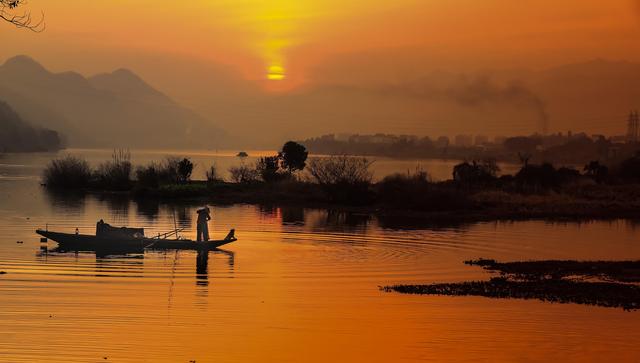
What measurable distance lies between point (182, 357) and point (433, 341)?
6.68 meters

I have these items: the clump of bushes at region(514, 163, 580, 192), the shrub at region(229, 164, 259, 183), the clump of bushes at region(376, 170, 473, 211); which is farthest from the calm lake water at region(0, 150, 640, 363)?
the clump of bushes at region(514, 163, 580, 192)

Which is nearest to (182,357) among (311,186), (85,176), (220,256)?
(220,256)

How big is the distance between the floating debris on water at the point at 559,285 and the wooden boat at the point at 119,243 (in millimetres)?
12825

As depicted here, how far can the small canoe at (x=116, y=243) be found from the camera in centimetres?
4028

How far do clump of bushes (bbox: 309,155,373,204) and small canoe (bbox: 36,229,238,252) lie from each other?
115 feet

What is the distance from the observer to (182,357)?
20.8m

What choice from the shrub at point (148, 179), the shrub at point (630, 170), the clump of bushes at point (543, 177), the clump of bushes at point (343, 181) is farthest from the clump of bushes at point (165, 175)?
the shrub at point (630, 170)

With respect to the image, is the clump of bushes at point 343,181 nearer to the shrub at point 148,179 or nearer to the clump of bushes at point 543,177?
the shrub at point 148,179

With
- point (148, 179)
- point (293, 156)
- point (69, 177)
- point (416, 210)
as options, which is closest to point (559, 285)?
point (416, 210)

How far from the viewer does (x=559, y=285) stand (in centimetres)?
3180

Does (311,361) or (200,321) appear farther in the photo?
(200,321)

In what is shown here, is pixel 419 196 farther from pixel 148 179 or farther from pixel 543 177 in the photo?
pixel 148 179

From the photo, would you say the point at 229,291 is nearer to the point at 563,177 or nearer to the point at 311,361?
the point at 311,361

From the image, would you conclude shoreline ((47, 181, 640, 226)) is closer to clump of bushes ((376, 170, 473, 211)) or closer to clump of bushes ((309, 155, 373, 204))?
clump of bushes ((376, 170, 473, 211))
